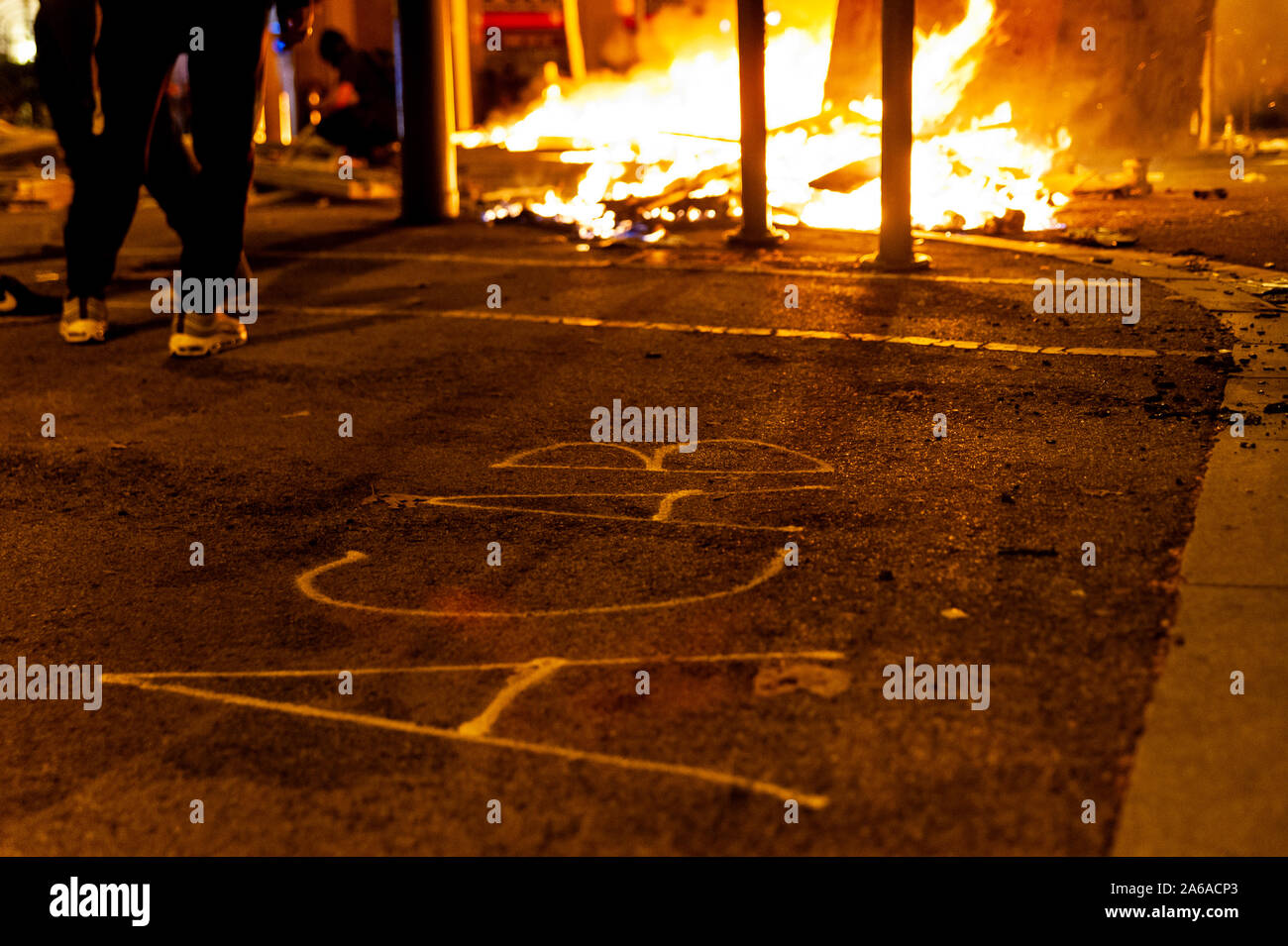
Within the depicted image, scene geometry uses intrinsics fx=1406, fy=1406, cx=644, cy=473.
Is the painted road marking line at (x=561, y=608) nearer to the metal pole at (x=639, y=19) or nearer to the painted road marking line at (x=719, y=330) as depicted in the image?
the painted road marking line at (x=719, y=330)

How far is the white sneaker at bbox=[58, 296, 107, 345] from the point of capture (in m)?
7.72

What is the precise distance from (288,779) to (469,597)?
1047 mm

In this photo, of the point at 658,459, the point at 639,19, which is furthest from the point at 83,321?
the point at 639,19

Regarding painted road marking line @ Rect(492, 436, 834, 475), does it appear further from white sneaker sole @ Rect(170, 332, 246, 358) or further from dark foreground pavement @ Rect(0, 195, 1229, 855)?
white sneaker sole @ Rect(170, 332, 246, 358)

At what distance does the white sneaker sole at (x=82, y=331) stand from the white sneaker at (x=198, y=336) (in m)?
0.58

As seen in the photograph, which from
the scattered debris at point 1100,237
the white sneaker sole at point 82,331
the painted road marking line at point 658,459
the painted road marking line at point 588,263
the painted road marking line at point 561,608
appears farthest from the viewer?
the scattered debris at point 1100,237

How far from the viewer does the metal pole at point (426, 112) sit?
12445 mm

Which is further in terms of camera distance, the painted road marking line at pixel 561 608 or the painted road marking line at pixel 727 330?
the painted road marking line at pixel 727 330

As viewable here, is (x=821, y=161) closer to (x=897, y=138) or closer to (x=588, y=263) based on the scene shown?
(x=588, y=263)

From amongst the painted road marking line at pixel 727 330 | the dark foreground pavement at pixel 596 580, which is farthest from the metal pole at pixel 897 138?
the painted road marking line at pixel 727 330

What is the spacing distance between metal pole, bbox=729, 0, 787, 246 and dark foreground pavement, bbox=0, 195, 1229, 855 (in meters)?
2.73

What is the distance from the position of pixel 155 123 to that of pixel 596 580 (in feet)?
17.0

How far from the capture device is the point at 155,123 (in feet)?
25.8

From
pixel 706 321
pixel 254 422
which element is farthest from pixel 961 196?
pixel 254 422
